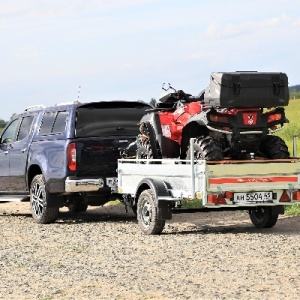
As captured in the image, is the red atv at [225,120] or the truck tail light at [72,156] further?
the truck tail light at [72,156]

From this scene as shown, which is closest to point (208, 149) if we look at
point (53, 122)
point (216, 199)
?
point (216, 199)

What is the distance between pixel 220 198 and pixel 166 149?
1.50 metres

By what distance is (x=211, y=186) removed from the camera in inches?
492

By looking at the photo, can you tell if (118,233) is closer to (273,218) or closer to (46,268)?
(273,218)

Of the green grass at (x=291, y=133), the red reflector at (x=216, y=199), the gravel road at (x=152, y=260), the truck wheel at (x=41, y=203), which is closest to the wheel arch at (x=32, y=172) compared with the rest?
the truck wheel at (x=41, y=203)

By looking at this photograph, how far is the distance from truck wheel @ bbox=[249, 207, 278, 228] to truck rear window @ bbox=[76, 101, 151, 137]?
8.41ft

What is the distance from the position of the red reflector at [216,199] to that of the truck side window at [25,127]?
5319 mm

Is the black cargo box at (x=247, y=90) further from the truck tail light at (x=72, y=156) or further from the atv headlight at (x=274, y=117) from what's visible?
the truck tail light at (x=72, y=156)

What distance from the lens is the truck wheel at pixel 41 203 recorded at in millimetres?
15771

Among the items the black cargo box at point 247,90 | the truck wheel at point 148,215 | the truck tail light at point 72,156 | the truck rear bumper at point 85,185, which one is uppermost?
the black cargo box at point 247,90

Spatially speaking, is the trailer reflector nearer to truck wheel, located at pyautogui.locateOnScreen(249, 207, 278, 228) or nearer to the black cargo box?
truck wheel, located at pyautogui.locateOnScreen(249, 207, 278, 228)

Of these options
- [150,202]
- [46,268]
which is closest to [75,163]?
[150,202]

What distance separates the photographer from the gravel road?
28.0 ft

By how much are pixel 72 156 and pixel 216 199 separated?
11.0 feet
